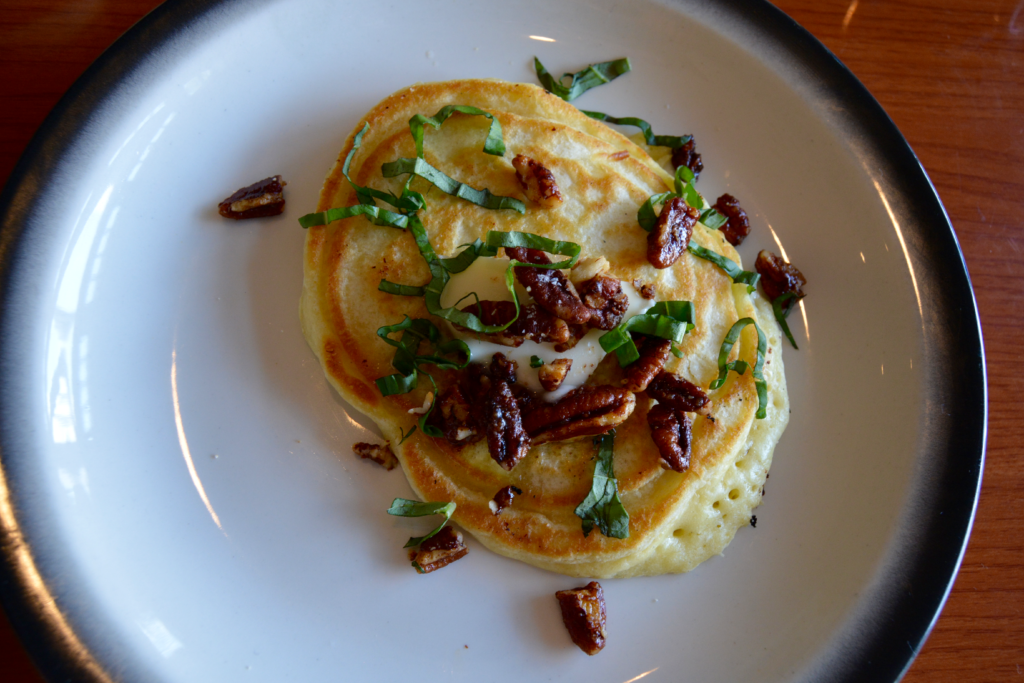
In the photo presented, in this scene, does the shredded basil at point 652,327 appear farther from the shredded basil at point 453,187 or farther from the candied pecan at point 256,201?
the candied pecan at point 256,201

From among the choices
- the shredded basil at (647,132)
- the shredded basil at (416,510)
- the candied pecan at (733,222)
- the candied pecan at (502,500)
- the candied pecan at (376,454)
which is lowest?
the shredded basil at (416,510)

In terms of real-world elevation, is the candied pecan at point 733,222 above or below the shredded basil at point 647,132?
below

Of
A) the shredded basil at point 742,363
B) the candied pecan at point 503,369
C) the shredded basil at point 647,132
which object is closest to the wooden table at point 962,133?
the shredded basil at point 647,132

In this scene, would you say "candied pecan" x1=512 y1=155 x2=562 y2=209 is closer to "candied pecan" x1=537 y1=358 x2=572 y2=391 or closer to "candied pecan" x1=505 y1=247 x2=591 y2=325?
"candied pecan" x1=505 y1=247 x2=591 y2=325

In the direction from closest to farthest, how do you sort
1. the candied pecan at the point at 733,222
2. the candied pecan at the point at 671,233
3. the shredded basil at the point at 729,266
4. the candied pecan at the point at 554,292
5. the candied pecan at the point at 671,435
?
the candied pecan at the point at 554,292 < the candied pecan at the point at 671,435 < the candied pecan at the point at 671,233 < the shredded basil at the point at 729,266 < the candied pecan at the point at 733,222

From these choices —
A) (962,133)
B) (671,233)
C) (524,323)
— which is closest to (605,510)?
(524,323)

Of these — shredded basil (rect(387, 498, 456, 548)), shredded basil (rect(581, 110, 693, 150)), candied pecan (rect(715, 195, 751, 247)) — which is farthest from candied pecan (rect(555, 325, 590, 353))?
shredded basil (rect(581, 110, 693, 150))

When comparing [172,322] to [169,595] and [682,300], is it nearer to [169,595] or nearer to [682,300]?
[169,595]
